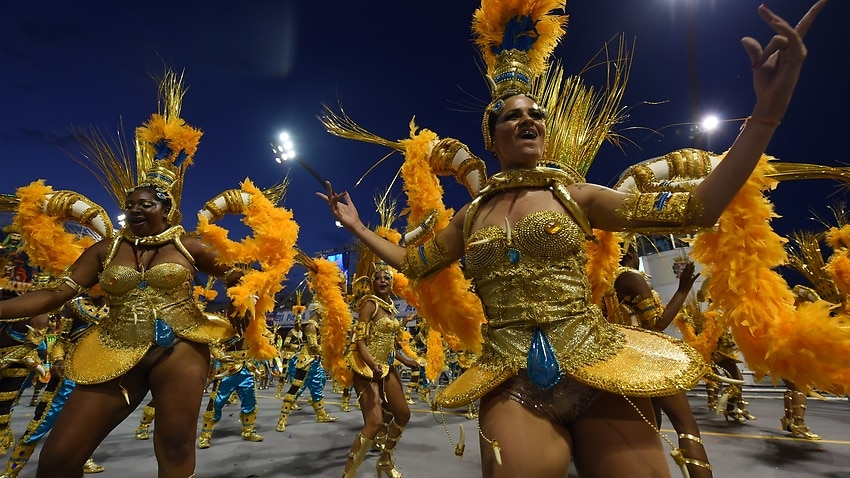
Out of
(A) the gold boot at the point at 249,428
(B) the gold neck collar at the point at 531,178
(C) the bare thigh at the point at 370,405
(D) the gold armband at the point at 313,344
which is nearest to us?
(B) the gold neck collar at the point at 531,178

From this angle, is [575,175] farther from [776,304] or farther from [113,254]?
[113,254]

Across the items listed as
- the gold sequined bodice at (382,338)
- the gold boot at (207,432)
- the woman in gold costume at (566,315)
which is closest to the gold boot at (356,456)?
the gold sequined bodice at (382,338)

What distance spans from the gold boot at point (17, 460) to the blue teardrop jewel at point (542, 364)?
4617 mm

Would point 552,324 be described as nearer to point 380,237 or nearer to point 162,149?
point 380,237

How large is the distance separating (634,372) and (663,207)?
53cm

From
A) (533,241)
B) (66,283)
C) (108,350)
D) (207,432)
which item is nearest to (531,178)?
(533,241)

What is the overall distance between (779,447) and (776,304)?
491 centimetres

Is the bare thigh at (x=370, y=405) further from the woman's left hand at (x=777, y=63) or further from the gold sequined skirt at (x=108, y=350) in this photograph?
the woman's left hand at (x=777, y=63)

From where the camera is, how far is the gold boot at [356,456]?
12.4 ft

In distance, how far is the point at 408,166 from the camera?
2.60m

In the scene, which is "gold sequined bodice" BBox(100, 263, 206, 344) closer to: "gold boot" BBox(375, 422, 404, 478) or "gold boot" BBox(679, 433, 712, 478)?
"gold boot" BBox(375, 422, 404, 478)

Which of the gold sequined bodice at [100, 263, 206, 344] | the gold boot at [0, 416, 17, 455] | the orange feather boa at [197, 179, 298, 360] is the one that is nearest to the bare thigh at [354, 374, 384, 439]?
the orange feather boa at [197, 179, 298, 360]

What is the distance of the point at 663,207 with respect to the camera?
1.47 m

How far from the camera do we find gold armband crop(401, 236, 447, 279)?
6.51ft
